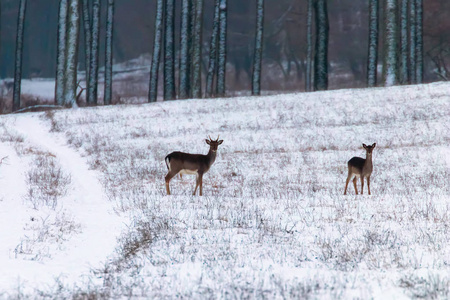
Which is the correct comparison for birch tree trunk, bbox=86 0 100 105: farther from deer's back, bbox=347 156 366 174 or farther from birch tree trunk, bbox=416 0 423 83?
deer's back, bbox=347 156 366 174

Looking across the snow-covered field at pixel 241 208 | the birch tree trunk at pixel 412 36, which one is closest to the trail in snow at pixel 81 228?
the snow-covered field at pixel 241 208

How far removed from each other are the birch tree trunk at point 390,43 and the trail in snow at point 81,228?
1387 cm

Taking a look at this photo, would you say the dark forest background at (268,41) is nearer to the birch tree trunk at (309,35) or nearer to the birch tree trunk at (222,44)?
the birch tree trunk at (309,35)

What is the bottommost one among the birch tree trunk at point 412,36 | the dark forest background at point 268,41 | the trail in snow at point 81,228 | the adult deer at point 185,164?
the trail in snow at point 81,228

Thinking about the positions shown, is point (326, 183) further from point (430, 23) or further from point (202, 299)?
point (430, 23)

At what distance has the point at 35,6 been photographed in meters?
66.6

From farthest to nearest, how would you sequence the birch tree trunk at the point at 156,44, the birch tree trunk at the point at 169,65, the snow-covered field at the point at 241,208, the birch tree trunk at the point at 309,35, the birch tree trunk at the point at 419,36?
1. the birch tree trunk at the point at 309,35
2. the birch tree trunk at the point at 419,36
3. the birch tree trunk at the point at 156,44
4. the birch tree trunk at the point at 169,65
5. the snow-covered field at the point at 241,208

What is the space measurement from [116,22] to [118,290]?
60868mm

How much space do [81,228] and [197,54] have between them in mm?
20675

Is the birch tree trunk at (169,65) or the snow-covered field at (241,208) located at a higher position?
the birch tree trunk at (169,65)

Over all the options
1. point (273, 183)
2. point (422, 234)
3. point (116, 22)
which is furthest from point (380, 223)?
point (116, 22)

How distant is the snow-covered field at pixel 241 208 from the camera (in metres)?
5.96

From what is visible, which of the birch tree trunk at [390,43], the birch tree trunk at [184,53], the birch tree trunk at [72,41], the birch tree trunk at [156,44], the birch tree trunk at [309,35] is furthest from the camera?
the birch tree trunk at [309,35]

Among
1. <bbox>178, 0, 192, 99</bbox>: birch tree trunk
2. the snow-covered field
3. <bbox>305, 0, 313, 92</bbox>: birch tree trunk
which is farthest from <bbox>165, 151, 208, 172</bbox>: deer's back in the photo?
<bbox>305, 0, 313, 92</bbox>: birch tree trunk
